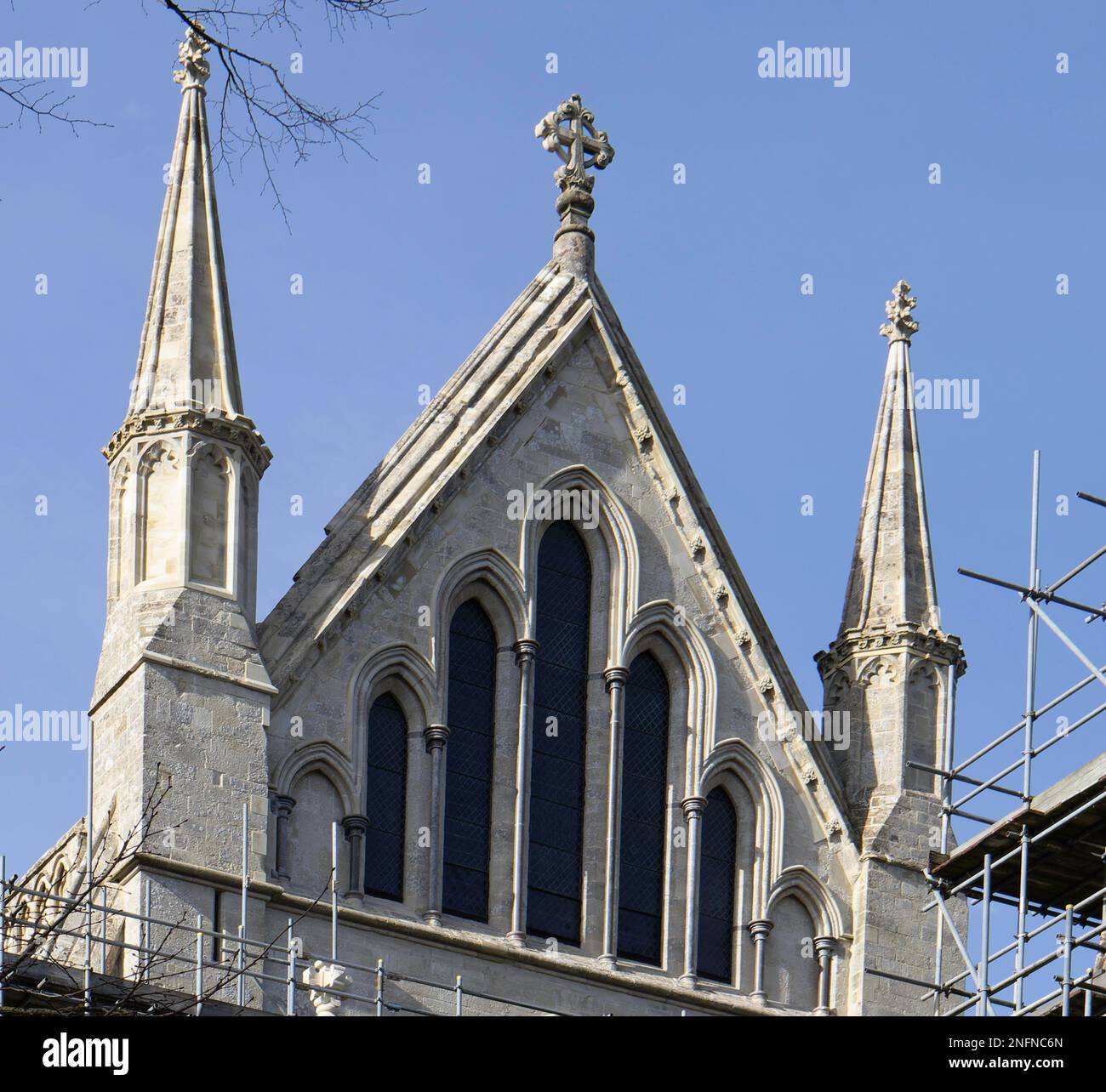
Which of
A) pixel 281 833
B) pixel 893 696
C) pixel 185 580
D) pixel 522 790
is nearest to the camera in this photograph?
pixel 281 833

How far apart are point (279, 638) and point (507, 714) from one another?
2.42m

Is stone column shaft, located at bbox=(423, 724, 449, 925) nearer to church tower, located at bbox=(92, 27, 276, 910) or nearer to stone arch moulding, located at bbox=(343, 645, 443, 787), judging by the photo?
stone arch moulding, located at bbox=(343, 645, 443, 787)

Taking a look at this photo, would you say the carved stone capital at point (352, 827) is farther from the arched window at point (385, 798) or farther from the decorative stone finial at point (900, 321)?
the decorative stone finial at point (900, 321)

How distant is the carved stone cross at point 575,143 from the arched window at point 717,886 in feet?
23.4

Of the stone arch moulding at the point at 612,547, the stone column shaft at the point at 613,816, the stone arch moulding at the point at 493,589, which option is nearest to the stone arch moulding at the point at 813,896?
the stone column shaft at the point at 613,816

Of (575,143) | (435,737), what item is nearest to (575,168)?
(575,143)

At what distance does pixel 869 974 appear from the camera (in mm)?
36375

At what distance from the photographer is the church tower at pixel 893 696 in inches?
1454

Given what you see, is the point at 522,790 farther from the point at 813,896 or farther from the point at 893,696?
the point at 893,696

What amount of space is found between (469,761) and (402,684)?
0.98m

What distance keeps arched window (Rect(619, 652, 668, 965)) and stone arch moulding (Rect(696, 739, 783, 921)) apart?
554mm

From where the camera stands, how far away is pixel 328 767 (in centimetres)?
3441
